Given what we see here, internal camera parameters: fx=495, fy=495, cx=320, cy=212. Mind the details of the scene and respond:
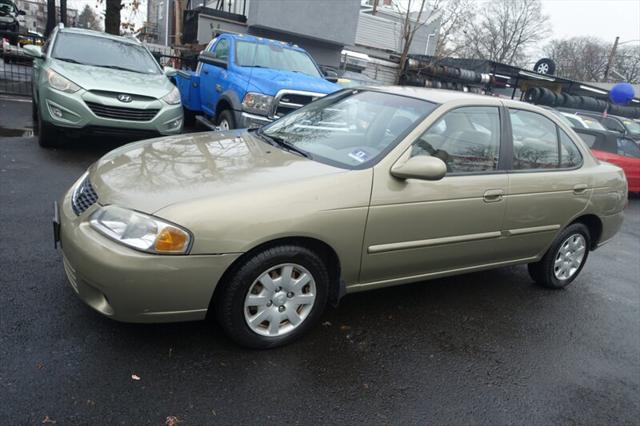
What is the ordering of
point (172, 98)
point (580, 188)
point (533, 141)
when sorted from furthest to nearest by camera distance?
1. point (172, 98)
2. point (580, 188)
3. point (533, 141)

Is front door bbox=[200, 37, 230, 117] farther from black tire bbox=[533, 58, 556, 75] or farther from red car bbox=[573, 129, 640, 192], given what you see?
black tire bbox=[533, 58, 556, 75]

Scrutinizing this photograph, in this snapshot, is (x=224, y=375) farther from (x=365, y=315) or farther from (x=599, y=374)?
(x=599, y=374)

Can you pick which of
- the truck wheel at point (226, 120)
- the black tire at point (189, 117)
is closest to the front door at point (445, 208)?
the truck wheel at point (226, 120)

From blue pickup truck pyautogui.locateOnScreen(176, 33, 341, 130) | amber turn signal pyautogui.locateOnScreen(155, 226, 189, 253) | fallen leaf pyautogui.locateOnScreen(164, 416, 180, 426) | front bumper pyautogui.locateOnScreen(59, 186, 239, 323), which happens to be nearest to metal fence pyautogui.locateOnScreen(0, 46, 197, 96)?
blue pickup truck pyautogui.locateOnScreen(176, 33, 341, 130)

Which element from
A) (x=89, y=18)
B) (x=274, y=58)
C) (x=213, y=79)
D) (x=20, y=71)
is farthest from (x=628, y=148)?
(x=89, y=18)

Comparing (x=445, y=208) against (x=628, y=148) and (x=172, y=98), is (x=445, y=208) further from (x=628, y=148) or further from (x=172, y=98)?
(x=628, y=148)

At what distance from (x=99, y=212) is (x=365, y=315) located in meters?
1.96

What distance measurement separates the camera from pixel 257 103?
22.9ft

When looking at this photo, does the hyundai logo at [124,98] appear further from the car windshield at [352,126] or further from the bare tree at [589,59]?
the bare tree at [589,59]

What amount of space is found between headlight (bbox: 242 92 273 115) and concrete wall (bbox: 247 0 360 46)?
10.5 m

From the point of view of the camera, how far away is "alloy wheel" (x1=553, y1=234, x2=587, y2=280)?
4531mm

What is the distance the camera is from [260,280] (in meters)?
2.83

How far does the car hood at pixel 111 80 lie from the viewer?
20.8 ft

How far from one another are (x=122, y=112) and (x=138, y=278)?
4.54 m
